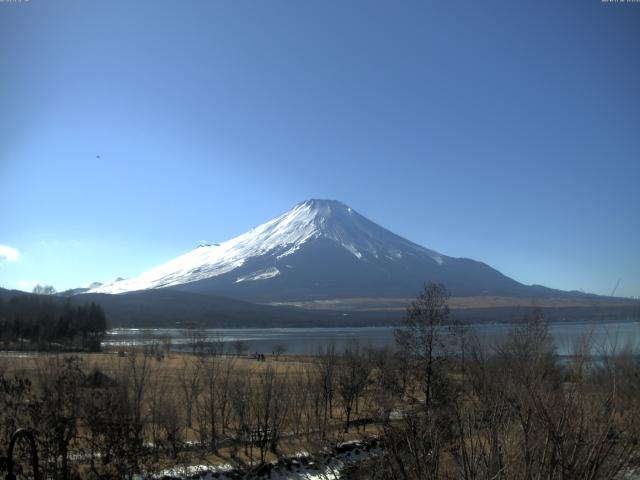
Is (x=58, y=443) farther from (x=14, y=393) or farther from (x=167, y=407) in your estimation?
(x=167, y=407)

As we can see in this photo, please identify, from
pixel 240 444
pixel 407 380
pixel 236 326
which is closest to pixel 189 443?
pixel 240 444

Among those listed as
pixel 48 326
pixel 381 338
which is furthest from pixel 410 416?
pixel 381 338

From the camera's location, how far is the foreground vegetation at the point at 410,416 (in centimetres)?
436

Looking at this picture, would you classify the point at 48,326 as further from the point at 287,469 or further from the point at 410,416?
the point at 410,416

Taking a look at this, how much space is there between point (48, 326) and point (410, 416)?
76.0 m

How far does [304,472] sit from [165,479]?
180 inches

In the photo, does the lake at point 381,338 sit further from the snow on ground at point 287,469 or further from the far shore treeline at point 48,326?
the snow on ground at point 287,469

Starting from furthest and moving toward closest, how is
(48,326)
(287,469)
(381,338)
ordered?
(381,338) → (48,326) → (287,469)

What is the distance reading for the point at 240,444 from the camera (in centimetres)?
1820

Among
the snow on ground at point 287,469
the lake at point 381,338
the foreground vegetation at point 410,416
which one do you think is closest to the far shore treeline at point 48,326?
the lake at point 381,338

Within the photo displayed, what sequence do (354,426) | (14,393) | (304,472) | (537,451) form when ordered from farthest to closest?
1. (354,426)
2. (304,472)
3. (14,393)
4. (537,451)

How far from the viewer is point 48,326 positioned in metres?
71.8

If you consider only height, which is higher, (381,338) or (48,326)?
(48,326)

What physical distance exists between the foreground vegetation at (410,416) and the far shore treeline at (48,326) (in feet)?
144
